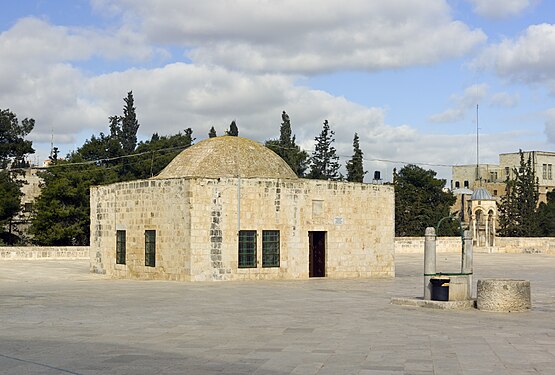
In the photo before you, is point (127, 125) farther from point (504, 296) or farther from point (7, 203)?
point (504, 296)

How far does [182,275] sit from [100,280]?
299cm

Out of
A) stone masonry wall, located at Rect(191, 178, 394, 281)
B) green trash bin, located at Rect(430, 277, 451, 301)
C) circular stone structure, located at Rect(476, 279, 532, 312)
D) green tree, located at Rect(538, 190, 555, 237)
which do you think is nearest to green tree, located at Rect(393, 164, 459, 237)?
green tree, located at Rect(538, 190, 555, 237)

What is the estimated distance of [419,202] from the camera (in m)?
63.1

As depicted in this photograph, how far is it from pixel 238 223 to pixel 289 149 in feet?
115

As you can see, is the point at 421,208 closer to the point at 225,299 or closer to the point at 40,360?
the point at 225,299

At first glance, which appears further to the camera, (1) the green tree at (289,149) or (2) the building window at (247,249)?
(1) the green tree at (289,149)

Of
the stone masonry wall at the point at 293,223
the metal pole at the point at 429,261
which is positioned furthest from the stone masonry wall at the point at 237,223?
the metal pole at the point at 429,261

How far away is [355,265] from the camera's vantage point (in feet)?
85.3

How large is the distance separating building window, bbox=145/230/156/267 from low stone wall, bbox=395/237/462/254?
2563 centimetres

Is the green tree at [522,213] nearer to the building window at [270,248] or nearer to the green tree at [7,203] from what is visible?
the green tree at [7,203]

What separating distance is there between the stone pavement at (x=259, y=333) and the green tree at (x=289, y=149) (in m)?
38.9

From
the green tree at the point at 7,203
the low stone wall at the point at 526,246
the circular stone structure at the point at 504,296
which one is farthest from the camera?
the low stone wall at the point at 526,246

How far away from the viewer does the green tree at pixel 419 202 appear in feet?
203

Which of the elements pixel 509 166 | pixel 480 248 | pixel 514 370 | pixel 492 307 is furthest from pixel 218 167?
pixel 509 166
